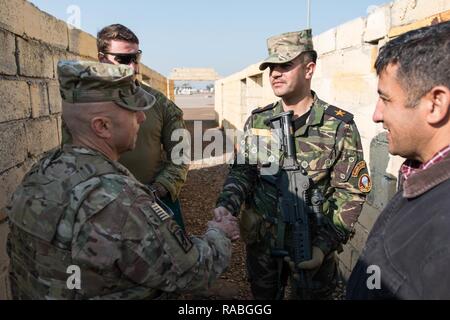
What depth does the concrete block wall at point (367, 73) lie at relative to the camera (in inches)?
99.1

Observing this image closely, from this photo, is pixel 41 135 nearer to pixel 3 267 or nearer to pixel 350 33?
pixel 3 267

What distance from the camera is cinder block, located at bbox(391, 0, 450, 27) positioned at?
86.1 inches

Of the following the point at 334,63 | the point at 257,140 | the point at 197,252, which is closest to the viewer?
the point at 197,252

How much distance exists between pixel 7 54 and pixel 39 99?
65 cm

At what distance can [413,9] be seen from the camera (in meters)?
2.45

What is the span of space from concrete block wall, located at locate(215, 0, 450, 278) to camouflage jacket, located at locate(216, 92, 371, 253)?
55 cm

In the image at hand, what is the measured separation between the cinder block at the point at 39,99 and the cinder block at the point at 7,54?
0.37 m

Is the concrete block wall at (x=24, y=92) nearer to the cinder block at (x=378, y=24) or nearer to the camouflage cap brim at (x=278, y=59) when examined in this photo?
the camouflage cap brim at (x=278, y=59)

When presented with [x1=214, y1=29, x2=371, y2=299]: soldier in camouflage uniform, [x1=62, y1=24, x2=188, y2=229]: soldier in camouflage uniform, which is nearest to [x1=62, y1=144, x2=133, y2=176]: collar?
[x1=214, y1=29, x2=371, y2=299]: soldier in camouflage uniform
